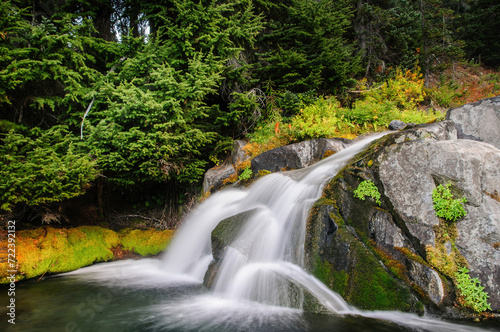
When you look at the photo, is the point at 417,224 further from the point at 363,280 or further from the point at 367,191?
the point at 363,280

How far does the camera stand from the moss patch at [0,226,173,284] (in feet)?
18.0

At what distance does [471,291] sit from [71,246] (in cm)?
809

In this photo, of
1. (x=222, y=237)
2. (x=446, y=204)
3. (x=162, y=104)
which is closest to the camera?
(x=446, y=204)

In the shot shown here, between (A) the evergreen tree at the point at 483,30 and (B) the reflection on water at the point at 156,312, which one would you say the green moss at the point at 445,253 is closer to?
(B) the reflection on water at the point at 156,312

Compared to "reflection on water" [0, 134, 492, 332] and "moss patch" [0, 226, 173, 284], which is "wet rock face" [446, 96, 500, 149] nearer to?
"reflection on water" [0, 134, 492, 332]

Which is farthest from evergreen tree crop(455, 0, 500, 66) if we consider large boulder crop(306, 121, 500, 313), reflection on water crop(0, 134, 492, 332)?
reflection on water crop(0, 134, 492, 332)

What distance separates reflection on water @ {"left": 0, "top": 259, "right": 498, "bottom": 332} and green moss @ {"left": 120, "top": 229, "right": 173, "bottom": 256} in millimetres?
1832

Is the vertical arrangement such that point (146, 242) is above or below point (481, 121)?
below

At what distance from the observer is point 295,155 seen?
7.45 metres

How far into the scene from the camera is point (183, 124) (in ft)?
22.2

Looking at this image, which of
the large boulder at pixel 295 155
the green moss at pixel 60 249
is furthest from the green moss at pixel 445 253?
the green moss at pixel 60 249

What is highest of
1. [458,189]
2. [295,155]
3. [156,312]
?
[295,155]

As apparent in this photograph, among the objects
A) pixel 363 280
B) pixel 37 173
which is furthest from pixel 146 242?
pixel 363 280

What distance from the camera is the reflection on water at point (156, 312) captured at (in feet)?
11.2
